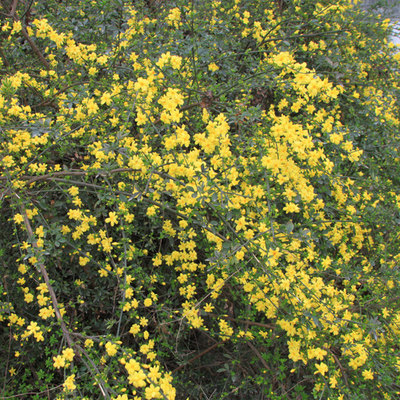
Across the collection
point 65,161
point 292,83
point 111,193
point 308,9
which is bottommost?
point 65,161

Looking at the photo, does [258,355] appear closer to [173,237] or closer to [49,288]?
[173,237]

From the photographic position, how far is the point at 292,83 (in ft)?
7.29

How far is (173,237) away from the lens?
2.54 meters

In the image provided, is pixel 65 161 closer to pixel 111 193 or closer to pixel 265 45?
pixel 111 193

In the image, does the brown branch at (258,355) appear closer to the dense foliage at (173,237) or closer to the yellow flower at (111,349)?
the dense foliage at (173,237)

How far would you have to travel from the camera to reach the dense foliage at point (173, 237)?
2.01 m

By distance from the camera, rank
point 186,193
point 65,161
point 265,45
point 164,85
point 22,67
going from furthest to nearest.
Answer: point 265,45
point 22,67
point 65,161
point 164,85
point 186,193

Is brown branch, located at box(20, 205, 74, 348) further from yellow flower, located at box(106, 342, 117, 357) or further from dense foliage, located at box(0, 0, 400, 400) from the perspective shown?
yellow flower, located at box(106, 342, 117, 357)

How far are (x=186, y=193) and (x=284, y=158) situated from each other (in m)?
0.63

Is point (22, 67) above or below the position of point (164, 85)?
below

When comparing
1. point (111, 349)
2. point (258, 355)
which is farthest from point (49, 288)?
point (258, 355)

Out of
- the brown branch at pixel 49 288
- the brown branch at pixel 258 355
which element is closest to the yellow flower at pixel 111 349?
the brown branch at pixel 49 288

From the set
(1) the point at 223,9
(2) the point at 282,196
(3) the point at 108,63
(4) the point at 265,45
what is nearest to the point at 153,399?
(2) the point at 282,196

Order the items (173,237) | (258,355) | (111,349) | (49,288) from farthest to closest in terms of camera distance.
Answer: (173,237)
(258,355)
(49,288)
(111,349)
